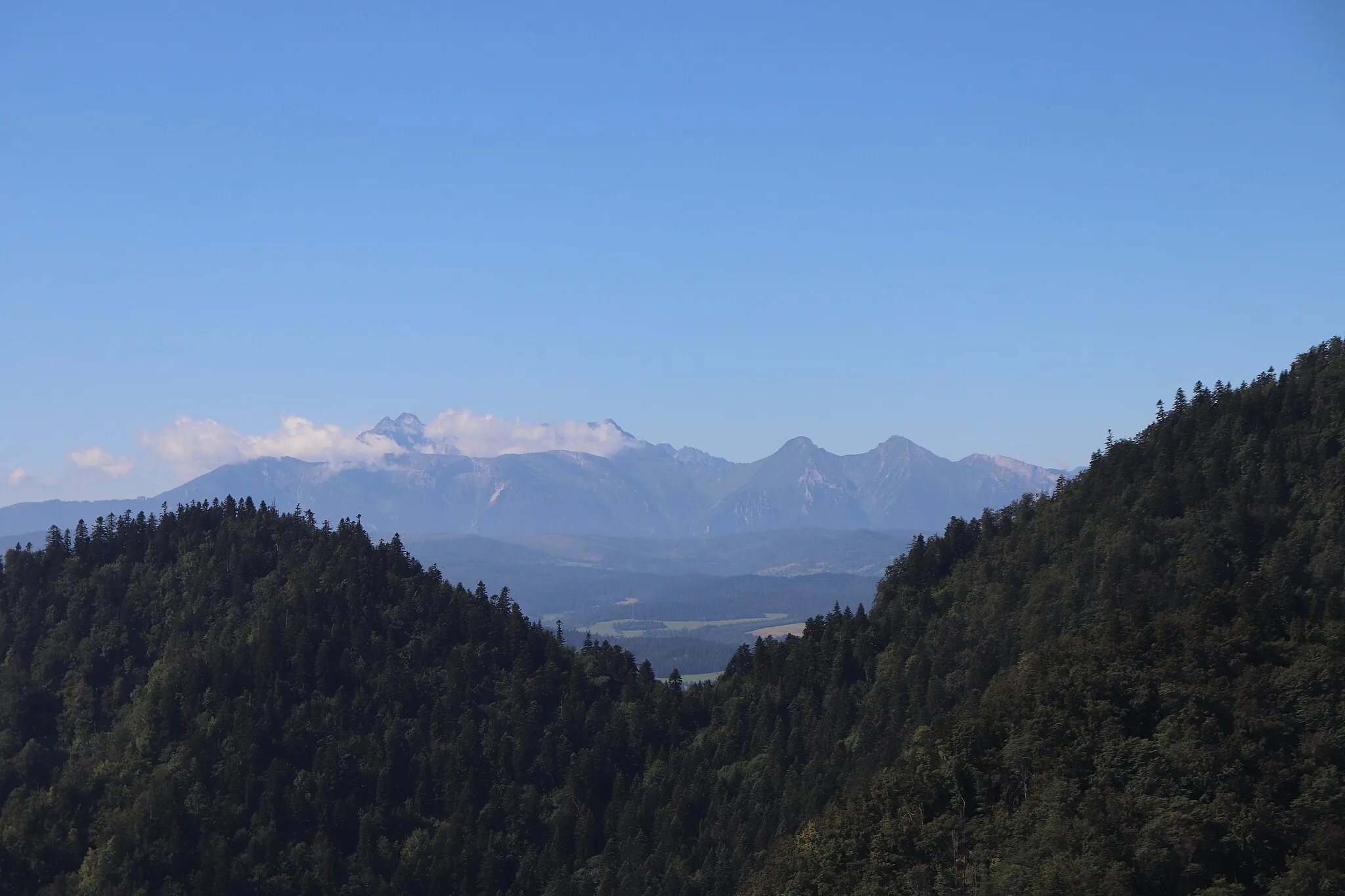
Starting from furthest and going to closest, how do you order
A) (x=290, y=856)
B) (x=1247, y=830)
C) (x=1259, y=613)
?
1. (x=290, y=856)
2. (x=1259, y=613)
3. (x=1247, y=830)

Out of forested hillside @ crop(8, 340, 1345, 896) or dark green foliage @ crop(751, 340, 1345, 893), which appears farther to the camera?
forested hillside @ crop(8, 340, 1345, 896)

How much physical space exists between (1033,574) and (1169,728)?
83.9 meters

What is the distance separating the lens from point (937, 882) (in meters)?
102

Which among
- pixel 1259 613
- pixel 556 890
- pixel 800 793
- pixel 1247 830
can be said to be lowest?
pixel 556 890

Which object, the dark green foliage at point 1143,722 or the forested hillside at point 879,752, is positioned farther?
the forested hillside at point 879,752

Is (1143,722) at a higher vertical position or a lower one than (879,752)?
higher

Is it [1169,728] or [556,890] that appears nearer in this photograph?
[1169,728]

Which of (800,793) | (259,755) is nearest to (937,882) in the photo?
(800,793)

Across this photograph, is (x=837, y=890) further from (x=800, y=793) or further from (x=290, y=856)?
(x=290, y=856)

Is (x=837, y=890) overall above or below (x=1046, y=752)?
below

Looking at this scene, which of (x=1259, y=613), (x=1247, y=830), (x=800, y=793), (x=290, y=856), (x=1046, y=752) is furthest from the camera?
(x=290, y=856)

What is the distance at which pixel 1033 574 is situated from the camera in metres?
191

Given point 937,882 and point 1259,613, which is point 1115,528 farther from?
point 937,882

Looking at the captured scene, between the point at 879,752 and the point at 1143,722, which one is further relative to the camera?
the point at 879,752
